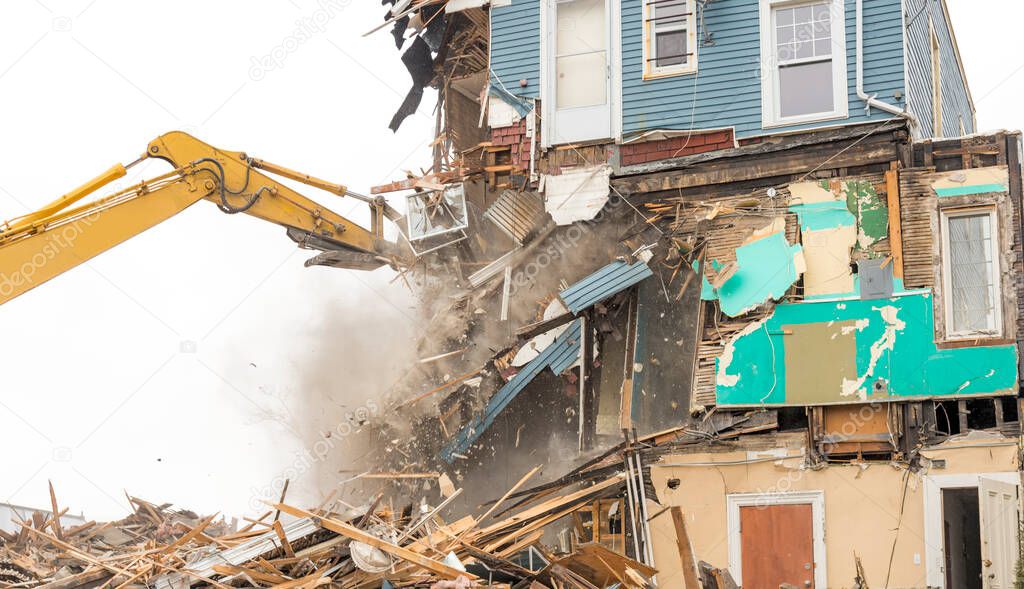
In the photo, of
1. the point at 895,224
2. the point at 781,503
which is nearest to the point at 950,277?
the point at 895,224

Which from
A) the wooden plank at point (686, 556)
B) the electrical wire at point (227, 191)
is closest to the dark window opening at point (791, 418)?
the wooden plank at point (686, 556)

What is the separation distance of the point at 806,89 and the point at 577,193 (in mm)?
3514

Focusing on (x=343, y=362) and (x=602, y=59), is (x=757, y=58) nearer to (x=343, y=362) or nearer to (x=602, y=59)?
(x=602, y=59)

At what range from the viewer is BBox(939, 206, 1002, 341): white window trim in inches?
500

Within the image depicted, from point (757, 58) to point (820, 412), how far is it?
5.02 metres

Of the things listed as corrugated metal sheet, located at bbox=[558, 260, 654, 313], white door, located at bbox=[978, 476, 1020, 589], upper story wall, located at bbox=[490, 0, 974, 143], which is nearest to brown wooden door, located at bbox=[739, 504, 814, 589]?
white door, located at bbox=[978, 476, 1020, 589]

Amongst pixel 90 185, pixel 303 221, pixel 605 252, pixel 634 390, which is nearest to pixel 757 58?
pixel 605 252

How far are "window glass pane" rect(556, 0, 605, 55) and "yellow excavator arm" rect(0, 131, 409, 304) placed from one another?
377 cm

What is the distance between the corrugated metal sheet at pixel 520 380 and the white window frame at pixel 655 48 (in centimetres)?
386

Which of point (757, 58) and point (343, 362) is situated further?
point (343, 362)

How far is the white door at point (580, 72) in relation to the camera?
1551cm

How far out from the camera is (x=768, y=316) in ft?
44.8

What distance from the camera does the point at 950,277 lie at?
13023 millimetres

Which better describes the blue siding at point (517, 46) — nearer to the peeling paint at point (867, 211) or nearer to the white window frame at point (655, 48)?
the white window frame at point (655, 48)
